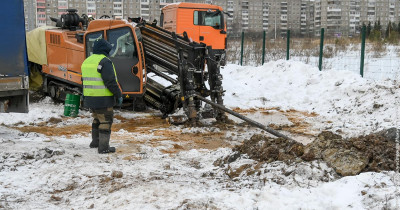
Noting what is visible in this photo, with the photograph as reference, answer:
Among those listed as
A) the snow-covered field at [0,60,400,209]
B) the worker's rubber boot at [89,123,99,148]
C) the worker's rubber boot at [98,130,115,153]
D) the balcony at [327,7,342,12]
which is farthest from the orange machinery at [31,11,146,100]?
the balcony at [327,7,342,12]

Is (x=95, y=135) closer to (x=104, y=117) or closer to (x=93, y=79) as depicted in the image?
(x=104, y=117)

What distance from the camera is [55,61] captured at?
43.2 ft

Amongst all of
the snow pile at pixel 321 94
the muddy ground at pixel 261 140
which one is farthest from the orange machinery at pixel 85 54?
the snow pile at pixel 321 94

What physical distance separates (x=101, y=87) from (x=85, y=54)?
4839 millimetres

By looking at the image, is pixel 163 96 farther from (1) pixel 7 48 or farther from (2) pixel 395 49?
(2) pixel 395 49

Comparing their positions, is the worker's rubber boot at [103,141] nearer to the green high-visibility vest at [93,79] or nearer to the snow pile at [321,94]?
the green high-visibility vest at [93,79]

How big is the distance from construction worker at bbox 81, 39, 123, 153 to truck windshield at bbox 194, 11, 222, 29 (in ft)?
42.1

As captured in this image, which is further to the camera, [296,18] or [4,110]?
[296,18]

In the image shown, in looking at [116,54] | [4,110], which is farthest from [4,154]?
[116,54]

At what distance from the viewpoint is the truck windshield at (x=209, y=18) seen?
19.9 metres

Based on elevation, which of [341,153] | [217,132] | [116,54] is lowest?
[217,132]

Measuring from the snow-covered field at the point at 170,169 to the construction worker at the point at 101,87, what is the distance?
50 centimetres

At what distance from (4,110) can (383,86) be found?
9.75 meters

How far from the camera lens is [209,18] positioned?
2019cm
